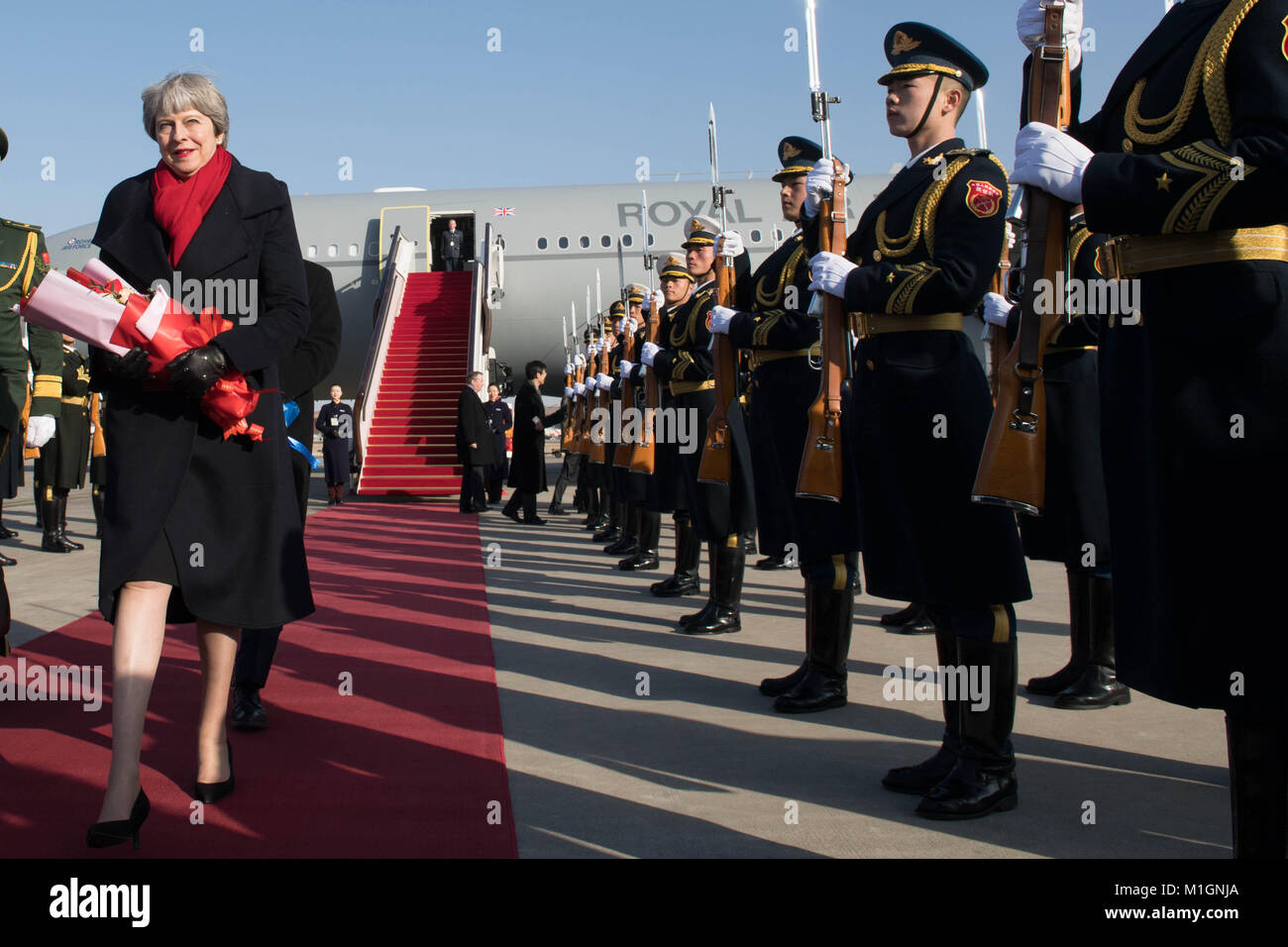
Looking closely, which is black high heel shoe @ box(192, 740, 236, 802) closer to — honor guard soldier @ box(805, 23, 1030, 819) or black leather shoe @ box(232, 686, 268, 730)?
black leather shoe @ box(232, 686, 268, 730)

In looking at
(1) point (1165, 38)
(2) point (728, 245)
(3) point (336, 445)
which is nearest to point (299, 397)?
(2) point (728, 245)

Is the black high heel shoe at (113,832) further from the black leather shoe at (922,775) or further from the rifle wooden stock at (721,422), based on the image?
the rifle wooden stock at (721,422)

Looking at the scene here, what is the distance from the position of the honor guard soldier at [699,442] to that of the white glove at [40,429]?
274cm

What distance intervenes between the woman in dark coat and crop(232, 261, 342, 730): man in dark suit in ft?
Result: 33.3

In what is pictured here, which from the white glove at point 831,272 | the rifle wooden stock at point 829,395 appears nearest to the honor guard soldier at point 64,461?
the rifle wooden stock at point 829,395

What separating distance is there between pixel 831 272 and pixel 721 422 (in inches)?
72.6

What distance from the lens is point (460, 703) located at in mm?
4004

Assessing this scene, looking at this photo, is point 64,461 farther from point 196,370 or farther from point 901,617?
point 196,370

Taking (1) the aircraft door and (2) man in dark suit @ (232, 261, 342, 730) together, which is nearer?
(2) man in dark suit @ (232, 261, 342, 730)

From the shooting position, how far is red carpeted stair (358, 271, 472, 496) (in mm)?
15609

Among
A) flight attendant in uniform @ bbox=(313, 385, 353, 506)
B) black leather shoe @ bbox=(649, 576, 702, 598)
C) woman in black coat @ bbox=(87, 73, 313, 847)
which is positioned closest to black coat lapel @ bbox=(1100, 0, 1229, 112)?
woman in black coat @ bbox=(87, 73, 313, 847)
